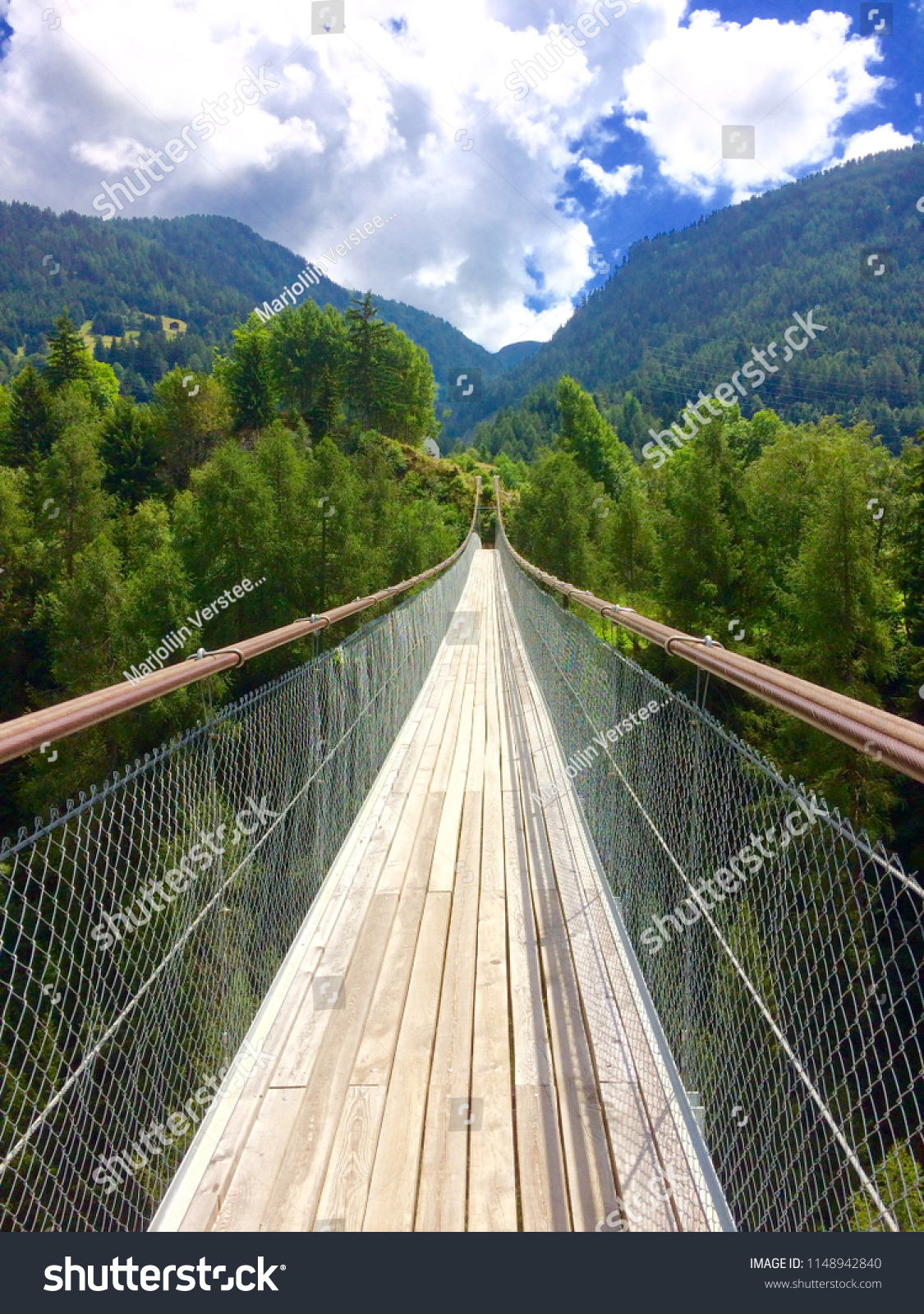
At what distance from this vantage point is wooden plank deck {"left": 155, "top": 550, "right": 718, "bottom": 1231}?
1.56 meters

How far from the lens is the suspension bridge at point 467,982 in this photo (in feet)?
4.67

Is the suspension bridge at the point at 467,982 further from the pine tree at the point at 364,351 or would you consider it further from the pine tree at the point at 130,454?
the pine tree at the point at 364,351

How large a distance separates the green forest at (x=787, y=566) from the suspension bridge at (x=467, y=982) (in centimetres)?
376

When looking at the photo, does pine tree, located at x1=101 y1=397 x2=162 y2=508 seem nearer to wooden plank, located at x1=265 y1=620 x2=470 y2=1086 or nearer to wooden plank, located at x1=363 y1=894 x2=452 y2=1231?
wooden plank, located at x1=265 y1=620 x2=470 y2=1086

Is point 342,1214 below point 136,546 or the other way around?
below

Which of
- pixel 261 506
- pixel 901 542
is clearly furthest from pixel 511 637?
pixel 261 506

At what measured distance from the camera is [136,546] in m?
26.1

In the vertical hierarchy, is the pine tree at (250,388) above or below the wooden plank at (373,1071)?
above

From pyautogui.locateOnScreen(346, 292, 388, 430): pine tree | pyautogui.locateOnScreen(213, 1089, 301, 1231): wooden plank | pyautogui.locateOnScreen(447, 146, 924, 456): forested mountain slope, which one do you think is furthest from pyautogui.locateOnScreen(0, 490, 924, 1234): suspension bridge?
pyautogui.locateOnScreen(447, 146, 924, 456): forested mountain slope

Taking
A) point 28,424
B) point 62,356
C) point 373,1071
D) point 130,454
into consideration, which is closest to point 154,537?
point 28,424

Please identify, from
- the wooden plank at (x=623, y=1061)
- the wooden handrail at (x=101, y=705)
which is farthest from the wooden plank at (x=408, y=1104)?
the wooden handrail at (x=101, y=705)

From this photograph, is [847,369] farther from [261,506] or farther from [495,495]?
[261,506]

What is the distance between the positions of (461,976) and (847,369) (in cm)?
8824

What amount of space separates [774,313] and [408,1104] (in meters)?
121
